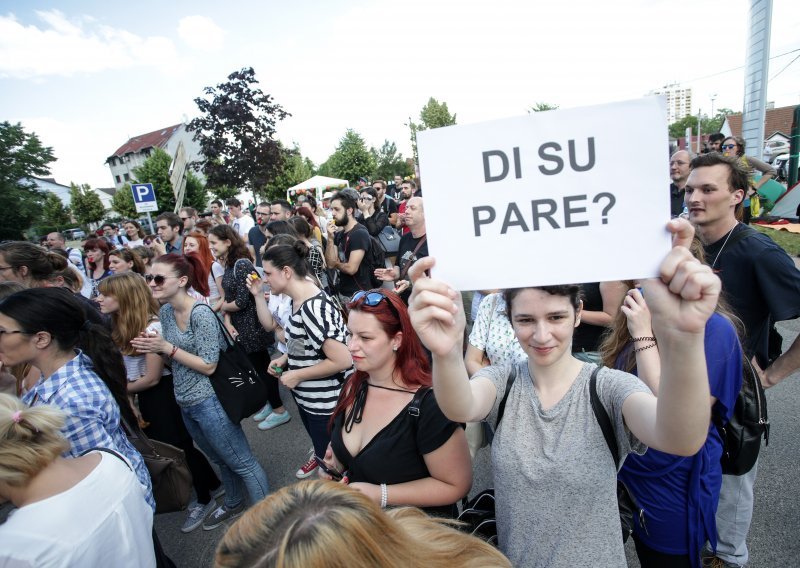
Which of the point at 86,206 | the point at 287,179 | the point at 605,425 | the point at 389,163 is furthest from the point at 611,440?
the point at 86,206

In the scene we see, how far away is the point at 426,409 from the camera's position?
1845mm

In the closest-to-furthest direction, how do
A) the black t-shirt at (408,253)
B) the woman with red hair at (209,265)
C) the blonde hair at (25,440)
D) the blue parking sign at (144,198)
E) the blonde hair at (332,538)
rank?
the blonde hair at (332,538)
the blonde hair at (25,440)
the black t-shirt at (408,253)
the woman with red hair at (209,265)
the blue parking sign at (144,198)

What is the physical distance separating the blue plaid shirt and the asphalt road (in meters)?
0.84

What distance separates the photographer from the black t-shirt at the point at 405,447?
1.80 metres

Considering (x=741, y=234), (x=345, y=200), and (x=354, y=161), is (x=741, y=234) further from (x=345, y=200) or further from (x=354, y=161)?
(x=354, y=161)

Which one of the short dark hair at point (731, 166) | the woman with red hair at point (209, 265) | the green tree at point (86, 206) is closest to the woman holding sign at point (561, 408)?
the short dark hair at point (731, 166)

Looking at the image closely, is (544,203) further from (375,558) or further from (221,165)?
(221,165)

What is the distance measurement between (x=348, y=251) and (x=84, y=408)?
12.2ft

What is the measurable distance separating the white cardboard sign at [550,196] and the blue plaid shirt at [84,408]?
2139 mm

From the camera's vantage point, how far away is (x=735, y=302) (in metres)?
2.59

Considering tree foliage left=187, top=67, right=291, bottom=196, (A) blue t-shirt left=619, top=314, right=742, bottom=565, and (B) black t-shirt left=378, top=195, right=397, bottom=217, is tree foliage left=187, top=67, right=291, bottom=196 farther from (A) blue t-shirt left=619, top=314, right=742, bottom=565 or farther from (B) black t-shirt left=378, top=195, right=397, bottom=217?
(A) blue t-shirt left=619, top=314, right=742, bottom=565

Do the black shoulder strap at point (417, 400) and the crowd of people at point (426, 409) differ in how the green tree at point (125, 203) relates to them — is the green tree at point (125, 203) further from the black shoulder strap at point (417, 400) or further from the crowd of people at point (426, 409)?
the black shoulder strap at point (417, 400)

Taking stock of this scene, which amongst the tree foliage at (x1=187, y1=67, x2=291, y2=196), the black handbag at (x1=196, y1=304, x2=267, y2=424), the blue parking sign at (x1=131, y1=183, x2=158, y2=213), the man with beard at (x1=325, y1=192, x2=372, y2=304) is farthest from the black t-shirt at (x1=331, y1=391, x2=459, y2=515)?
the tree foliage at (x1=187, y1=67, x2=291, y2=196)

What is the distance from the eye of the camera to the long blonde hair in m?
3.09
